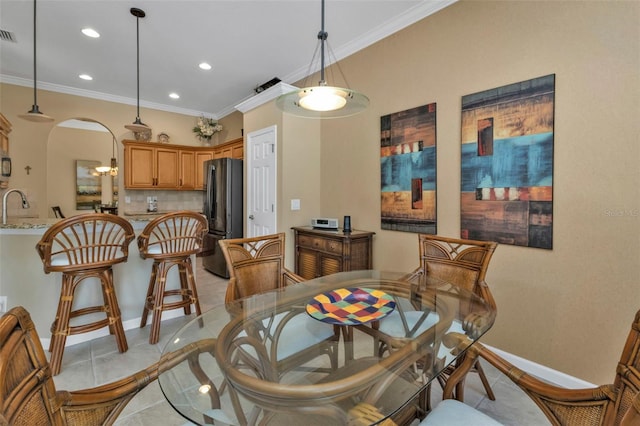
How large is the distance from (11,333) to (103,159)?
869 cm

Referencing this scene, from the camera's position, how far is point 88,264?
2.20m

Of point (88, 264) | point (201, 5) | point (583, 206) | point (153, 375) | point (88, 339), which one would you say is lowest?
point (88, 339)

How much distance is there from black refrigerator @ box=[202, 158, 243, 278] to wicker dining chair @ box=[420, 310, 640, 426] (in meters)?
3.81

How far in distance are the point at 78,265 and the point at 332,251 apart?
6.94 ft

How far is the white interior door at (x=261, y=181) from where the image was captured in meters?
3.82

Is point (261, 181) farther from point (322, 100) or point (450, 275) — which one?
point (450, 275)

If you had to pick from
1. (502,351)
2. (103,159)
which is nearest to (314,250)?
(502,351)

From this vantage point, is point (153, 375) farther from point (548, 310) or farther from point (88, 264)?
point (548, 310)

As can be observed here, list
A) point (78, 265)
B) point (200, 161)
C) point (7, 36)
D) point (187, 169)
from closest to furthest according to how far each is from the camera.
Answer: point (78, 265)
point (7, 36)
point (187, 169)
point (200, 161)

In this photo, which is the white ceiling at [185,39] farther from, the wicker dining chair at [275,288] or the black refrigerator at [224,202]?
the wicker dining chair at [275,288]

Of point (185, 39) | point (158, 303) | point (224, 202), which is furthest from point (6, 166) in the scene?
point (158, 303)

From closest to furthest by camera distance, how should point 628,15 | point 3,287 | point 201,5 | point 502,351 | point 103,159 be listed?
point 628,15
point 502,351
point 3,287
point 201,5
point 103,159

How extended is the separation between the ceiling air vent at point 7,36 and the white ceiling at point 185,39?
38 millimetres

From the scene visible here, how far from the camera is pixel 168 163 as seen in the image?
552 centimetres
